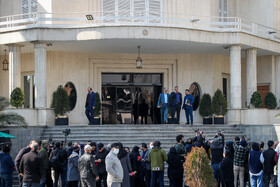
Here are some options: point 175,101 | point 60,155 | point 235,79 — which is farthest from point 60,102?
point 60,155

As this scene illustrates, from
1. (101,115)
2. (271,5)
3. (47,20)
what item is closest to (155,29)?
(47,20)

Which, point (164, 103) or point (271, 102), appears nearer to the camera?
point (164, 103)

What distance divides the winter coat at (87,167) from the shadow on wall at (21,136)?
8866mm

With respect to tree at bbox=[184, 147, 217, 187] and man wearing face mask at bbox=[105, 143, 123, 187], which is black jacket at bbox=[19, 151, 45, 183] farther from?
tree at bbox=[184, 147, 217, 187]

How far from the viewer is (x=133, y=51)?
2667 centimetres

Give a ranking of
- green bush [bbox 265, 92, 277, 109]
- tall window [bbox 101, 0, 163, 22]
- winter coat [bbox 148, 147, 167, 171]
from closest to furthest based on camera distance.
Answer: winter coat [bbox 148, 147, 167, 171] < tall window [bbox 101, 0, 163, 22] < green bush [bbox 265, 92, 277, 109]

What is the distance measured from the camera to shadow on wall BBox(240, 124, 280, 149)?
22.8 m

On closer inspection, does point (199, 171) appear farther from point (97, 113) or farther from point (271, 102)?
point (271, 102)

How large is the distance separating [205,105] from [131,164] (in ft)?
40.9

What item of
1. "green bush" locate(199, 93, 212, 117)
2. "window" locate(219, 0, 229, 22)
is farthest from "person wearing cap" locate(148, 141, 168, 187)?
"window" locate(219, 0, 229, 22)

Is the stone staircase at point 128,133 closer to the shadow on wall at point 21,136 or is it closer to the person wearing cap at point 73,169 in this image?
the shadow on wall at point 21,136

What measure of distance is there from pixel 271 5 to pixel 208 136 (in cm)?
978

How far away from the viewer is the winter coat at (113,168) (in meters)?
12.8

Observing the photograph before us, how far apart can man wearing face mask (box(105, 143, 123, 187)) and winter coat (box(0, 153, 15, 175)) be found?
124 inches
